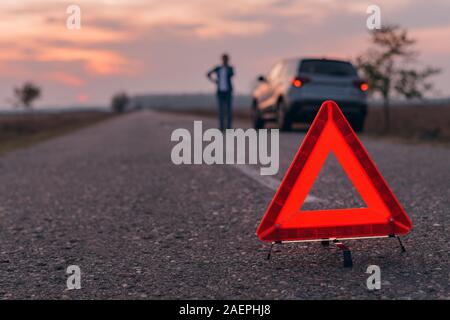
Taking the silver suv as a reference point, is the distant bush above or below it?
below

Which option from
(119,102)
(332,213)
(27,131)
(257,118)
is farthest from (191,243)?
(119,102)

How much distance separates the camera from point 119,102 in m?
166

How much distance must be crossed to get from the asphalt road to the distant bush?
161 m

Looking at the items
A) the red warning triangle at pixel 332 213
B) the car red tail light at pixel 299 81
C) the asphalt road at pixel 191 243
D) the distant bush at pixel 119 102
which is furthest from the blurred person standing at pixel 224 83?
the distant bush at pixel 119 102

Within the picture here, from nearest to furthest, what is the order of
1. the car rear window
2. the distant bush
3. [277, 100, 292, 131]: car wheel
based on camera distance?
the car rear window, [277, 100, 292, 131]: car wheel, the distant bush

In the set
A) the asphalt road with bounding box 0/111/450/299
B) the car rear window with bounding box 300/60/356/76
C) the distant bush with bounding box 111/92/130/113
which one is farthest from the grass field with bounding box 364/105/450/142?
the distant bush with bounding box 111/92/130/113

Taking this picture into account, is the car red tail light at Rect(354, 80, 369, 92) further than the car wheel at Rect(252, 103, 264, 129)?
No

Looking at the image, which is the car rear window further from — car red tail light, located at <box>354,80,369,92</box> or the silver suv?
car red tail light, located at <box>354,80,369,92</box>

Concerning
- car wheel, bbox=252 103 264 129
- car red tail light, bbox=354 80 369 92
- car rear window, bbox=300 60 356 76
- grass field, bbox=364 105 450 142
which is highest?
car rear window, bbox=300 60 356 76

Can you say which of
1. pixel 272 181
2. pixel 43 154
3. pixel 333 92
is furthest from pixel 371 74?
pixel 272 181

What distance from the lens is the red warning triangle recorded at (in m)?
3.11
